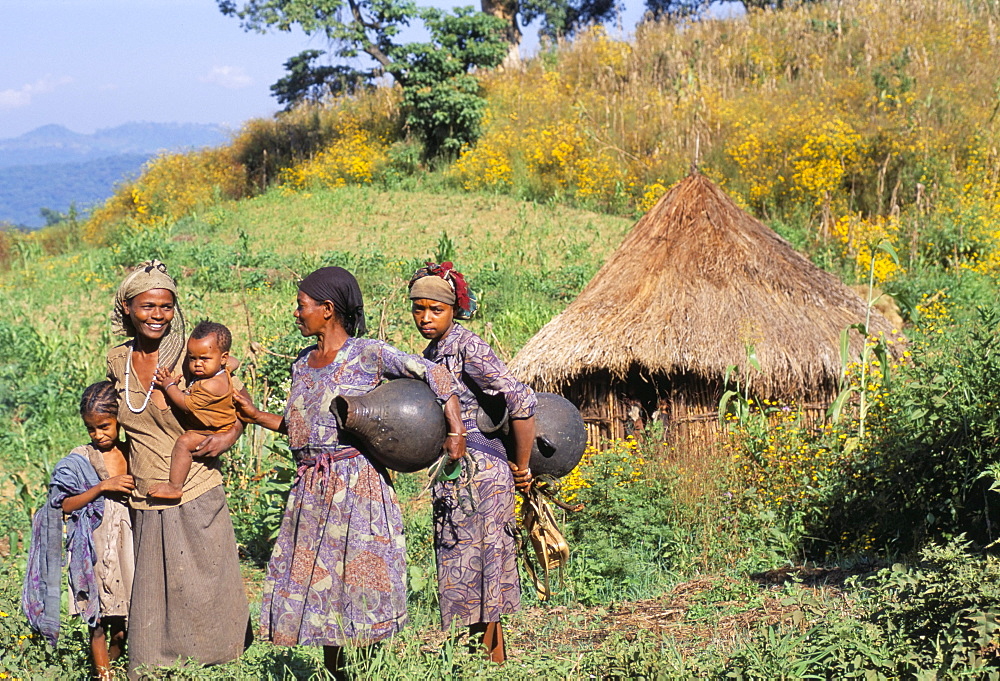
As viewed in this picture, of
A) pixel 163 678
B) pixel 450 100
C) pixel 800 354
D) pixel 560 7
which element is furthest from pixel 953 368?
pixel 560 7

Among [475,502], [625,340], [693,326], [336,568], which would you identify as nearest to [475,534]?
[475,502]

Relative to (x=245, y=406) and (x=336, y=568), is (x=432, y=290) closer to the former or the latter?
(x=245, y=406)

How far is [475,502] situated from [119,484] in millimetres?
1316

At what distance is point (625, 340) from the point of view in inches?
302

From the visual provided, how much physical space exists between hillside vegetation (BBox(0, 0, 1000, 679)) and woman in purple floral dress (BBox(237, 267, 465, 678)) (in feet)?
0.69

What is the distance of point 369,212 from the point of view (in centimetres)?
1584

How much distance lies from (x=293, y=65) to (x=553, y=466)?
59.0 feet

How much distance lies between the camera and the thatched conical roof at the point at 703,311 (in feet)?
25.0

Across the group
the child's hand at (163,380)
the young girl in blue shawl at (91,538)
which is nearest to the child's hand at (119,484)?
the young girl in blue shawl at (91,538)

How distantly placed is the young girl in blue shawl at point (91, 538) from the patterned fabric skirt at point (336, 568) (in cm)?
76

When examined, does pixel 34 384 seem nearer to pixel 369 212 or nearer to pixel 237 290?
pixel 237 290

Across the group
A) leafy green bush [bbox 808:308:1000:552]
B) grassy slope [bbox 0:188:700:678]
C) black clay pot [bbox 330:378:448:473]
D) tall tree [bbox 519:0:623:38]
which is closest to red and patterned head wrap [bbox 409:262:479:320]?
black clay pot [bbox 330:378:448:473]

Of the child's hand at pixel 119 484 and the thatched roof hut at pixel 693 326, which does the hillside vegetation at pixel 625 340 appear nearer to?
the thatched roof hut at pixel 693 326

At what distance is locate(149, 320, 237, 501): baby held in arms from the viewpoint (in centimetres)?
348
